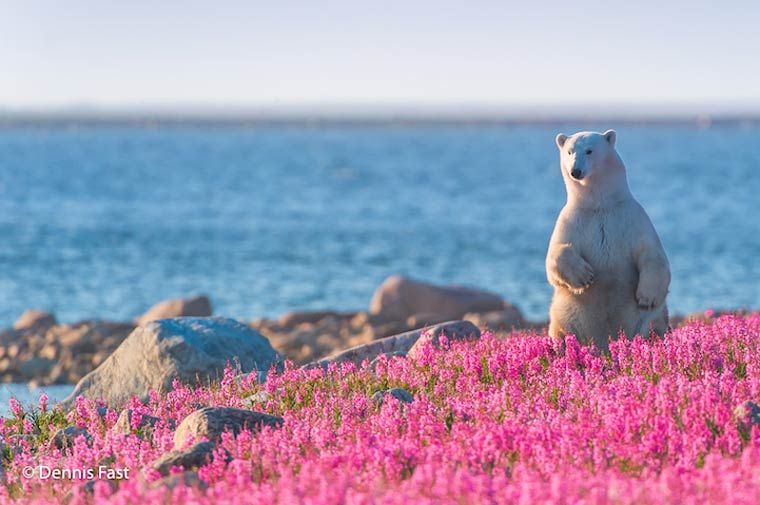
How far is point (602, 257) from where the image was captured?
32.8 ft

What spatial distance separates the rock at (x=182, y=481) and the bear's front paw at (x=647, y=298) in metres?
4.86

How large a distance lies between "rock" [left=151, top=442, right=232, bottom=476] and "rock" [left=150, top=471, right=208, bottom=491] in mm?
303

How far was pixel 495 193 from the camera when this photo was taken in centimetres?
7506

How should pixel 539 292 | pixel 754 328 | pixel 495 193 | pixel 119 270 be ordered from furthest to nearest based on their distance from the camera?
pixel 495 193
pixel 119 270
pixel 539 292
pixel 754 328

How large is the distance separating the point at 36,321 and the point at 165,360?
1357 cm

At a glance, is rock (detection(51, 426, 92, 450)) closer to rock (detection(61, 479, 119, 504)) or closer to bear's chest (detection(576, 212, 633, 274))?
rock (detection(61, 479, 119, 504))

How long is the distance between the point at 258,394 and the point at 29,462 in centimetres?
222

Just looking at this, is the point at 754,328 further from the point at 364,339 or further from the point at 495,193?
the point at 495,193

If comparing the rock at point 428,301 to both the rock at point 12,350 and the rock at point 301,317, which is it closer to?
the rock at point 301,317

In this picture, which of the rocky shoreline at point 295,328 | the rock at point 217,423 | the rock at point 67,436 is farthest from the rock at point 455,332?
the rocky shoreline at point 295,328

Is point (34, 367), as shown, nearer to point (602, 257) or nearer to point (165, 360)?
point (165, 360)

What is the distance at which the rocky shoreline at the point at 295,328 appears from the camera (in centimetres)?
2059

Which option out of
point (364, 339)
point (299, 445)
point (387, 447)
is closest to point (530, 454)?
point (387, 447)

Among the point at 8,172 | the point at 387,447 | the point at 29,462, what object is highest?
the point at 387,447
